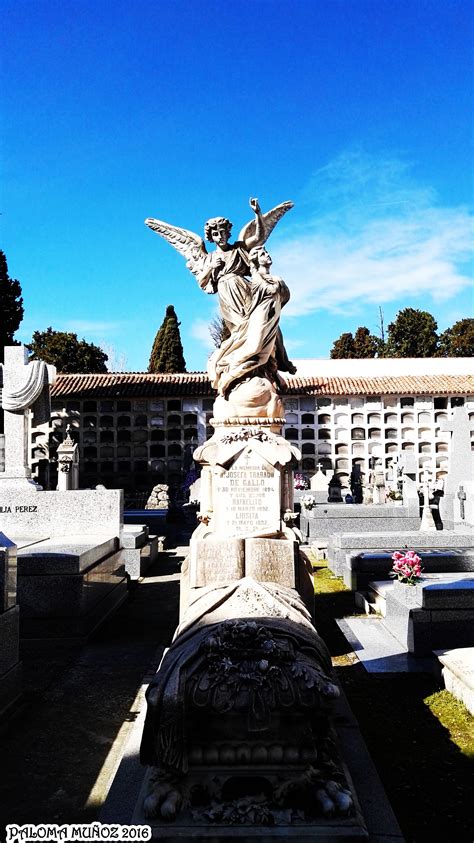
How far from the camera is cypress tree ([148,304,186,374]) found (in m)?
47.3

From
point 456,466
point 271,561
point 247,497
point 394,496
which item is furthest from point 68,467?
point 271,561

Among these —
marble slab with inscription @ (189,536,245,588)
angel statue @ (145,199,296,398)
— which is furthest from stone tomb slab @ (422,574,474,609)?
angel statue @ (145,199,296,398)

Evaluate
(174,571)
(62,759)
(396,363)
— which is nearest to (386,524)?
(174,571)

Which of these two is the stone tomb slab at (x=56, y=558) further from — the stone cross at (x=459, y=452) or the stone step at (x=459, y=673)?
the stone cross at (x=459, y=452)

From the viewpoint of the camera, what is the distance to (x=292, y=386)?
36.1 metres

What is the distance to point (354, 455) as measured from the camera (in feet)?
112

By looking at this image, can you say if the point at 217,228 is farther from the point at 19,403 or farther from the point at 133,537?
the point at 133,537

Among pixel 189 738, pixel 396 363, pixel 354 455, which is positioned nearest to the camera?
pixel 189 738

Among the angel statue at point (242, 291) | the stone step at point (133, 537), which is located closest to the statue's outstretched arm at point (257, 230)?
the angel statue at point (242, 291)

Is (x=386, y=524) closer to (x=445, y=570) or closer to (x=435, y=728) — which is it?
(x=445, y=570)

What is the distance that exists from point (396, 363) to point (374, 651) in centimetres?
3437

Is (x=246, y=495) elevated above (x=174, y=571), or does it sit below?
above

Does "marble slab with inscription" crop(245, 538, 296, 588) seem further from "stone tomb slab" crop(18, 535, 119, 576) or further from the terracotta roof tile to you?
the terracotta roof tile

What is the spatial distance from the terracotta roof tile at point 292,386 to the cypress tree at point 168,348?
10.0 m
